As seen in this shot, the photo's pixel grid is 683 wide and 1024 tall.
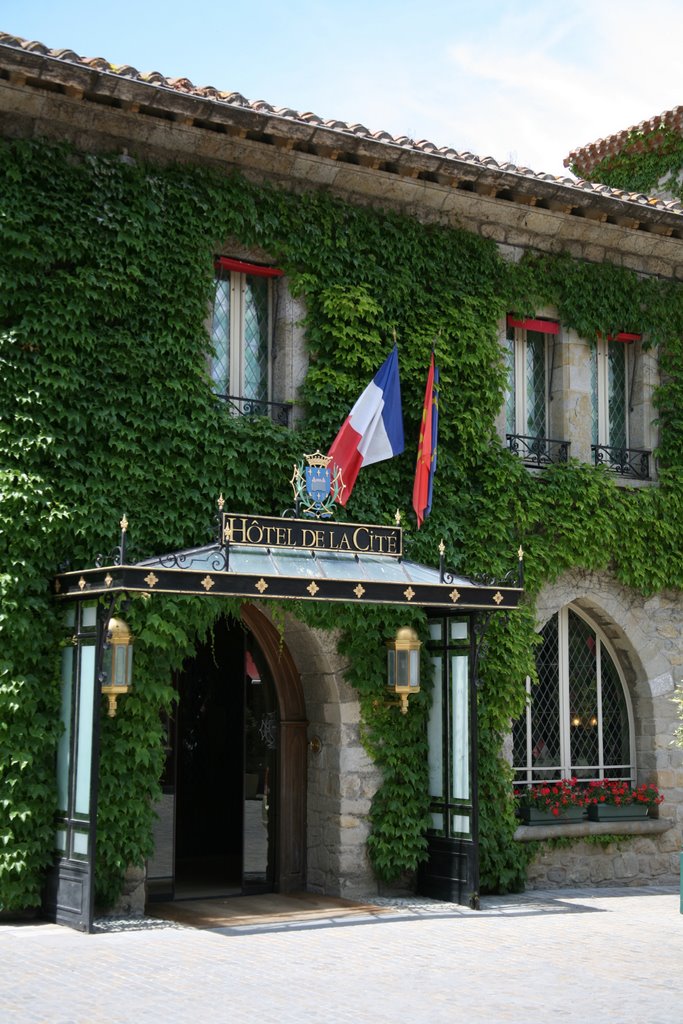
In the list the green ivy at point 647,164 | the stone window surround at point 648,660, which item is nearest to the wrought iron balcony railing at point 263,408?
the stone window surround at point 648,660

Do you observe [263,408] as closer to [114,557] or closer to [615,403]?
[114,557]

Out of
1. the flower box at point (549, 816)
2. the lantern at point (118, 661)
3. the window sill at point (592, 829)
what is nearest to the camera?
the lantern at point (118, 661)

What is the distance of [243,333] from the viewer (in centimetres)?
1188

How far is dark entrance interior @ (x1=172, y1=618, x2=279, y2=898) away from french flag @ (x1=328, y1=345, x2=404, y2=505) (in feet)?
6.13

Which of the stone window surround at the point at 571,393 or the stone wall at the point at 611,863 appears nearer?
the stone wall at the point at 611,863

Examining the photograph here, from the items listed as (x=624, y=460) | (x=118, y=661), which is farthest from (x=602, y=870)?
(x=118, y=661)

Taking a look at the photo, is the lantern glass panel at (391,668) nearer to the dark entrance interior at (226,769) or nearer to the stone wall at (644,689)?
the dark entrance interior at (226,769)

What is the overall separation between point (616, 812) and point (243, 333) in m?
5.95

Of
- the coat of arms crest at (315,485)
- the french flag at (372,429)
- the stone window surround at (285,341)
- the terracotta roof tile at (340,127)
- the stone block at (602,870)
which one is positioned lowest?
the stone block at (602,870)

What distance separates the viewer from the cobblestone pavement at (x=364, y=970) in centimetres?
720

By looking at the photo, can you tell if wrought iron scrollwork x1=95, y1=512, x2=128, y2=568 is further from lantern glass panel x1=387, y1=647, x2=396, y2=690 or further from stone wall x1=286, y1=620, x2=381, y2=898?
lantern glass panel x1=387, y1=647, x2=396, y2=690

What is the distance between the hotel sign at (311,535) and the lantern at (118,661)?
1.03 meters

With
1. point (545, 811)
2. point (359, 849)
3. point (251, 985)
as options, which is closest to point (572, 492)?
point (545, 811)

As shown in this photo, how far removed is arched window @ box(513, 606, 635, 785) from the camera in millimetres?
13246
